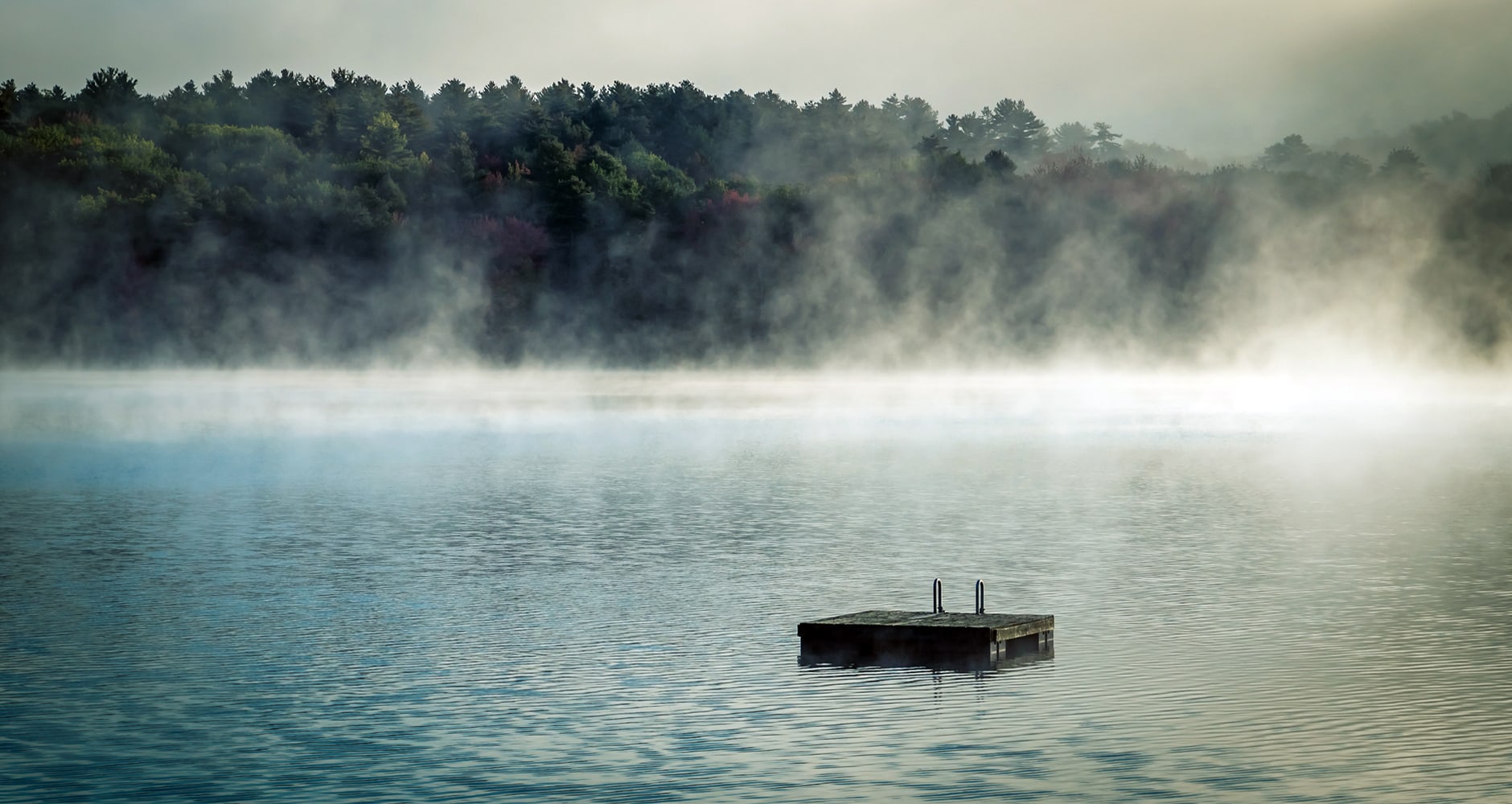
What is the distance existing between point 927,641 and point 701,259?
85.6 metres

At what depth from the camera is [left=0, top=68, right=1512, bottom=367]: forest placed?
99.2 metres

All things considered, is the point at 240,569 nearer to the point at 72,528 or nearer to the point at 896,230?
the point at 72,528

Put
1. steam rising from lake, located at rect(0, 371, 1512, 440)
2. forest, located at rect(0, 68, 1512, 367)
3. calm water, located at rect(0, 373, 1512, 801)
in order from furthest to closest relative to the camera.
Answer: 1. forest, located at rect(0, 68, 1512, 367)
2. steam rising from lake, located at rect(0, 371, 1512, 440)
3. calm water, located at rect(0, 373, 1512, 801)

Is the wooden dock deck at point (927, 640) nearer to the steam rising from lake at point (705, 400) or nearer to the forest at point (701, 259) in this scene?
the steam rising from lake at point (705, 400)

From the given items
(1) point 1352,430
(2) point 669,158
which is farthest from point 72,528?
(2) point 669,158

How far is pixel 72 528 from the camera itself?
27938 mm

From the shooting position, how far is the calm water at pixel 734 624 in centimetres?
1280

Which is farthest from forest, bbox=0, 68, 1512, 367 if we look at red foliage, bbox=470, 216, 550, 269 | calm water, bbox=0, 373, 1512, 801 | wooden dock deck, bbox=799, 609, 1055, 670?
wooden dock deck, bbox=799, 609, 1055, 670

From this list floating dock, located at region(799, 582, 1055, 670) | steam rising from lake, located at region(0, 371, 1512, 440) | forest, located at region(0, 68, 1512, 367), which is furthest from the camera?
forest, located at region(0, 68, 1512, 367)

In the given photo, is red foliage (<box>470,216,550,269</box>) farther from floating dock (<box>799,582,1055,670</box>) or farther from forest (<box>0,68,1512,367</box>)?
floating dock (<box>799,582,1055,670</box>)

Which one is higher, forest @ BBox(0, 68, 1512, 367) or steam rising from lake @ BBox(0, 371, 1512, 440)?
forest @ BBox(0, 68, 1512, 367)

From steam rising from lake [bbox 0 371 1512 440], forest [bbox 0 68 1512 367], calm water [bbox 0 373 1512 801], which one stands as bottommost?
calm water [bbox 0 373 1512 801]

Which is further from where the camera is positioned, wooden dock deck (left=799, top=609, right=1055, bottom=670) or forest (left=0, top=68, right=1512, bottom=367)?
forest (left=0, top=68, right=1512, bottom=367)

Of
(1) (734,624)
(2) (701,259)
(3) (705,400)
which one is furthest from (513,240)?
(1) (734,624)
